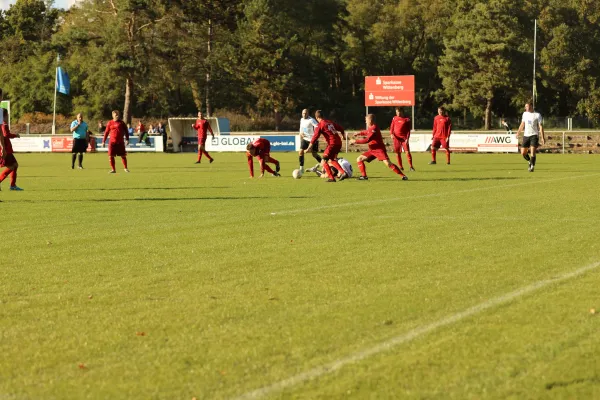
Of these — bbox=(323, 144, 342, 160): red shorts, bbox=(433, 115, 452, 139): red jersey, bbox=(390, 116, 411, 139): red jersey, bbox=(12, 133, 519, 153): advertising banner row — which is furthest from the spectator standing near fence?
bbox=(12, 133, 519, 153): advertising banner row

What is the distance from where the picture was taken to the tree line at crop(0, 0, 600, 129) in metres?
69.5

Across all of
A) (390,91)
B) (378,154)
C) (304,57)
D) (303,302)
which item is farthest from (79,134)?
(304,57)

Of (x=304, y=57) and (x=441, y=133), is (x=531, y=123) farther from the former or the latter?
(x=304, y=57)

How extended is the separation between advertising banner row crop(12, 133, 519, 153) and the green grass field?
2902 centimetres

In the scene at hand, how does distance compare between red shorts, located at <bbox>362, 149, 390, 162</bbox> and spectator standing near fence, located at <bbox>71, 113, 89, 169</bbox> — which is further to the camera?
spectator standing near fence, located at <bbox>71, 113, 89, 169</bbox>

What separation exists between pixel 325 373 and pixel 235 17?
7447 cm

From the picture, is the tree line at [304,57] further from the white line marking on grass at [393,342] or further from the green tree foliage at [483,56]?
the white line marking on grass at [393,342]

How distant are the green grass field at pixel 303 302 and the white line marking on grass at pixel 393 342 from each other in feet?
0.07

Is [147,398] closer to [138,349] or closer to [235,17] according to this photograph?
[138,349]

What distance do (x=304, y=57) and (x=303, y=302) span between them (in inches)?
3219

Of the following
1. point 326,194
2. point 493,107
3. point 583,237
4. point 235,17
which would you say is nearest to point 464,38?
point 493,107

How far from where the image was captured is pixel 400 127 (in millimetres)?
28125

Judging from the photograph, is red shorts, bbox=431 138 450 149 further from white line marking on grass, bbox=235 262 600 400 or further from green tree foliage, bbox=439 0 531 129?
green tree foliage, bbox=439 0 531 129

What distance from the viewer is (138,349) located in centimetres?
624
